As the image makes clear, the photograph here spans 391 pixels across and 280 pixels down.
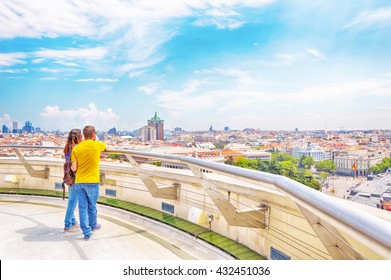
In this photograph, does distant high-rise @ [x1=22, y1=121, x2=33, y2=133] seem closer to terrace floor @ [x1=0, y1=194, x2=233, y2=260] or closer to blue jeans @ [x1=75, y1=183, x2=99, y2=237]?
terrace floor @ [x1=0, y1=194, x2=233, y2=260]

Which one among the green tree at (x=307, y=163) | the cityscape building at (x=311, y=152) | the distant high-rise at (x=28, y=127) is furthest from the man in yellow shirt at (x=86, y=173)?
the cityscape building at (x=311, y=152)

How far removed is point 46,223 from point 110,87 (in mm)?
93295

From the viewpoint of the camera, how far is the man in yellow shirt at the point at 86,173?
95.0 inches

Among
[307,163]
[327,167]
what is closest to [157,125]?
[307,163]

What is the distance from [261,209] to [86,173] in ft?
4.47

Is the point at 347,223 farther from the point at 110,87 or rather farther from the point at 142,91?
the point at 142,91

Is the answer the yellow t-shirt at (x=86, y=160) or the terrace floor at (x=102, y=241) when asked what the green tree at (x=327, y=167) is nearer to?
the terrace floor at (x=102, y=241)

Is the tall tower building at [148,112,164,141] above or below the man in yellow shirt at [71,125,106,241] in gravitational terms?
above

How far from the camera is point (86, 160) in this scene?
2426 millimetres

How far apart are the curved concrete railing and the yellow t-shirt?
1.15 ft

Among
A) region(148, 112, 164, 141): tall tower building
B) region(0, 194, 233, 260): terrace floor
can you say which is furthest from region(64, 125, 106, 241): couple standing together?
region(148, 112, 164, 141): tall tower building

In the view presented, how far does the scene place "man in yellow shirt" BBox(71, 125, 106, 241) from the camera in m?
2.41

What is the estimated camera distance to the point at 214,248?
237 cm

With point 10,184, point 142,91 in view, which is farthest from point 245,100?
point 10,184
